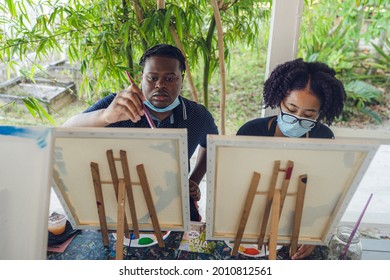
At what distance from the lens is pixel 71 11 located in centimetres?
149

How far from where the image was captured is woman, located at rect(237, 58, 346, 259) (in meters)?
1.21

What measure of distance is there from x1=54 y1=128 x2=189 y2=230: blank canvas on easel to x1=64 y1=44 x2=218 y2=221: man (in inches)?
9.8

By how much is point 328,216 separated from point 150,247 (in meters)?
0.57

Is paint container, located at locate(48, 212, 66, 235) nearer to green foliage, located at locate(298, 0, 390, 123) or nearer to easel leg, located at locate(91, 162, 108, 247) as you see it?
easel leg, located at locate(91, 162, 108, 247)

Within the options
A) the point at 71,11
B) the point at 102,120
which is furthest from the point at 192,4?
the point at 102,120

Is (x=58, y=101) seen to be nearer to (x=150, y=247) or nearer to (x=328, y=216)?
(x=150, y=247)

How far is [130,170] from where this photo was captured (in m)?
0.93

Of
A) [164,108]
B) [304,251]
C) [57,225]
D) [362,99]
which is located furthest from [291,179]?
[362,99]

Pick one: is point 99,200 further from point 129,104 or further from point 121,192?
point 129,104

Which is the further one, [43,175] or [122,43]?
[122,43]

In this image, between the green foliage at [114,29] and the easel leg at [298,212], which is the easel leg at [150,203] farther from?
the green foliage at [114,29]

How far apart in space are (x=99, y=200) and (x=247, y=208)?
1.47 ft

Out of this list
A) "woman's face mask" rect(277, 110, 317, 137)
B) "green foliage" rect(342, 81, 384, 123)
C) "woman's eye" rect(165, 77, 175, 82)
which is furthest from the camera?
"green foliage" rect(342, 81, 384, 123)

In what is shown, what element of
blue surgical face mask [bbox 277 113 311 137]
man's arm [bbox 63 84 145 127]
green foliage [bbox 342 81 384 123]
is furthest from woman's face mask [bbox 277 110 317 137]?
green foliage [bbox 342 81 384 123]
